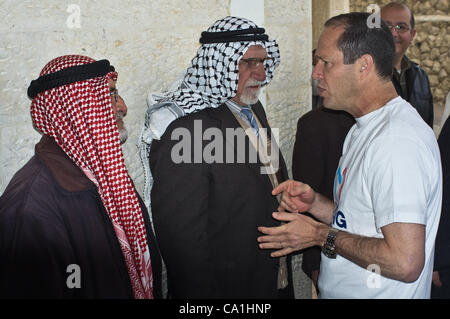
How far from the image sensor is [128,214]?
2.22m

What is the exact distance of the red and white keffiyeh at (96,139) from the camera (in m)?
2.14

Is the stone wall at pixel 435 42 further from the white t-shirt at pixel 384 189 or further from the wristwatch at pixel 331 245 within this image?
the wristwatch at pixel 331 245

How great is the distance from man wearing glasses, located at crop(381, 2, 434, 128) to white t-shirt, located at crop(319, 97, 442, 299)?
2273 mm

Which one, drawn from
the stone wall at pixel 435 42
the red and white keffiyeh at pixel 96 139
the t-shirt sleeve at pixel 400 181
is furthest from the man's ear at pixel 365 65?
Result: the stone wall at pixel 435 42

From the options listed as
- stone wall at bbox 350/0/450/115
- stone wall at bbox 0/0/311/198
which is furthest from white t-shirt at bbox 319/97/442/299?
stone wall at bbox 350/0/450/115

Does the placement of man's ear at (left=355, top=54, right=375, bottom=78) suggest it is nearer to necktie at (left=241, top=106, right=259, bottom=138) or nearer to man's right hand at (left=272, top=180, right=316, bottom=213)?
man's right hand at (left=272, top=180, right=316, bottom=213)

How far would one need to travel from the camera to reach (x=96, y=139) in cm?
218

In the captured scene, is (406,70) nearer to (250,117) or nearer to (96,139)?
(250,117)

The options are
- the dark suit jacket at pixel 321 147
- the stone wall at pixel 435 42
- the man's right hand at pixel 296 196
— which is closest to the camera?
the man's right hand at pixel 296 196

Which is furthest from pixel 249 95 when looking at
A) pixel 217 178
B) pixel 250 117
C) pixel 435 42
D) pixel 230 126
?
pixel 435 42

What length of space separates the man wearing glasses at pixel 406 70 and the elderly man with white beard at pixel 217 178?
1962mm

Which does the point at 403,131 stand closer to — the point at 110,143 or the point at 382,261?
the point at 382,261

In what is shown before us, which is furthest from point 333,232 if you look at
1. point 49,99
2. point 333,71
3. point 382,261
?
point 49,99
